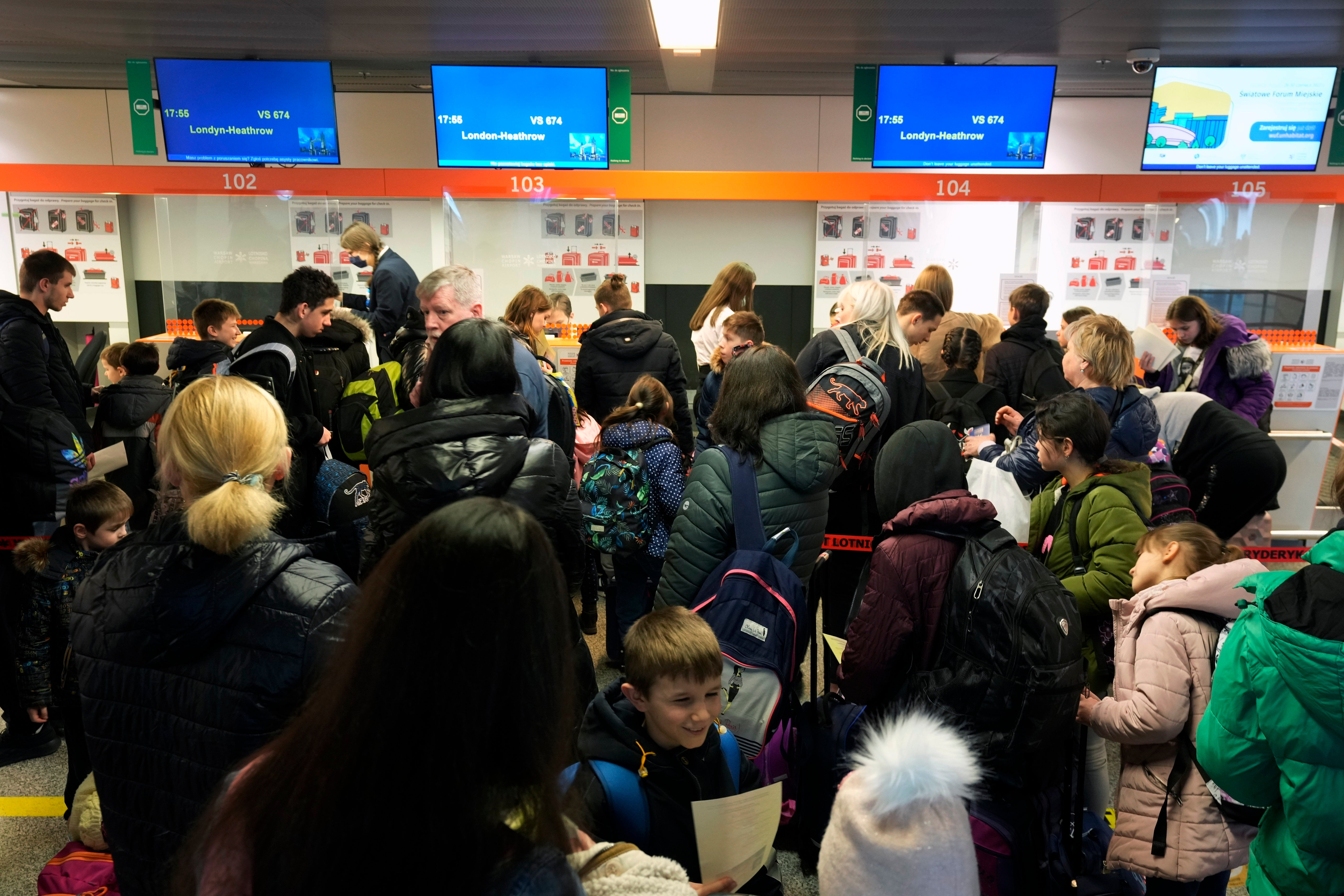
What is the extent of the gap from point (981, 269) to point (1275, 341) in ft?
7.72

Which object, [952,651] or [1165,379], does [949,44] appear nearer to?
[1165,379]

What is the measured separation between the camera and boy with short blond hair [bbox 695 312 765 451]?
468 centimetres

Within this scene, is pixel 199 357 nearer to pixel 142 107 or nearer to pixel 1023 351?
pixel 142 107

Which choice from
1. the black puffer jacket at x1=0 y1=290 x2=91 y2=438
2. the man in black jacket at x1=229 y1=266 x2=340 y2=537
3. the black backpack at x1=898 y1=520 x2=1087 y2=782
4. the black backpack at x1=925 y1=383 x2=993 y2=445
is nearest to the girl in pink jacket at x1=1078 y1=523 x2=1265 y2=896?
the black backpack at x1=898 y1=520 x2=1087 y2=782

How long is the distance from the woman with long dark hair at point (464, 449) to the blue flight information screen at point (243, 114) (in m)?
4.61

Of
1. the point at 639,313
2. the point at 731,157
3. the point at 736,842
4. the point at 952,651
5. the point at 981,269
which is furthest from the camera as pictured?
the point at 731,157

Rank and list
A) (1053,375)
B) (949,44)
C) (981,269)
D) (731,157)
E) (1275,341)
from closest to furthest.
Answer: (1053,375) < (949,44) < (1275,341) < (981,269) < (731,157)

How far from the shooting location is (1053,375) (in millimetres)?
4898

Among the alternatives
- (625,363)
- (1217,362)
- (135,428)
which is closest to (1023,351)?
(1217,362)

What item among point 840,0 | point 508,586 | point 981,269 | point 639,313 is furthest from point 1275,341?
point 508,586

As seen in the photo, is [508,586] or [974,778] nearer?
[508,586]

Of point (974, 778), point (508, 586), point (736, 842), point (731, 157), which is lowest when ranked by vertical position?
point (736, 842)

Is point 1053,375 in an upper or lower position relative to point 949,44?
lower

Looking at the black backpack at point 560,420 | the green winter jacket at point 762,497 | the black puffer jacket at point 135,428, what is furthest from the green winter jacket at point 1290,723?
the black puffer jacket at point 135,428
